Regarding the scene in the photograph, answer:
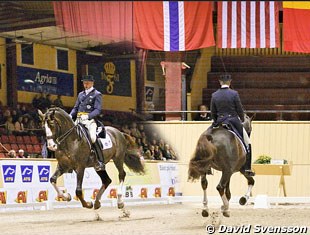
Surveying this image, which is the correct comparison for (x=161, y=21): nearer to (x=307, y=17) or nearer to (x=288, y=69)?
(x=307, y=17)

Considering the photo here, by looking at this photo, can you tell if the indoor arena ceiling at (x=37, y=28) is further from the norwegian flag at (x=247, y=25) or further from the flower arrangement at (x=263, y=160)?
the flower arrangement at (x=263, y=160)

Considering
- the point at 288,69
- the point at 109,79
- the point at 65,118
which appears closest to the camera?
the point at 65,118

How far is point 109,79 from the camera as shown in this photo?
2705cm

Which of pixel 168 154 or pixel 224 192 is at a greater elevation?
pixel 224 192

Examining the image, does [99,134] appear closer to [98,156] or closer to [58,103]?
[98,156]

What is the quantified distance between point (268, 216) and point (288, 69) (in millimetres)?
13469

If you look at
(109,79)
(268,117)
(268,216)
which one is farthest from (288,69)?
(268,216)

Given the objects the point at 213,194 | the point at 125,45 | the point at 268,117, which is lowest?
the point at 213,194

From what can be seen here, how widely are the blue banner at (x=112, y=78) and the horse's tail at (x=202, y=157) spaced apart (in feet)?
53.6

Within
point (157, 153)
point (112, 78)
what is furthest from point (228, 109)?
point (112, 78)

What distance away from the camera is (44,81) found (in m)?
26.0

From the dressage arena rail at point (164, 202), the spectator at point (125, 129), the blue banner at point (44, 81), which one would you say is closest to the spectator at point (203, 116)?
the spectator at point (125, 129)

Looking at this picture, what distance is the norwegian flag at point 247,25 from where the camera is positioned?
20406 mm

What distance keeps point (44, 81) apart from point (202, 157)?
636 inches
